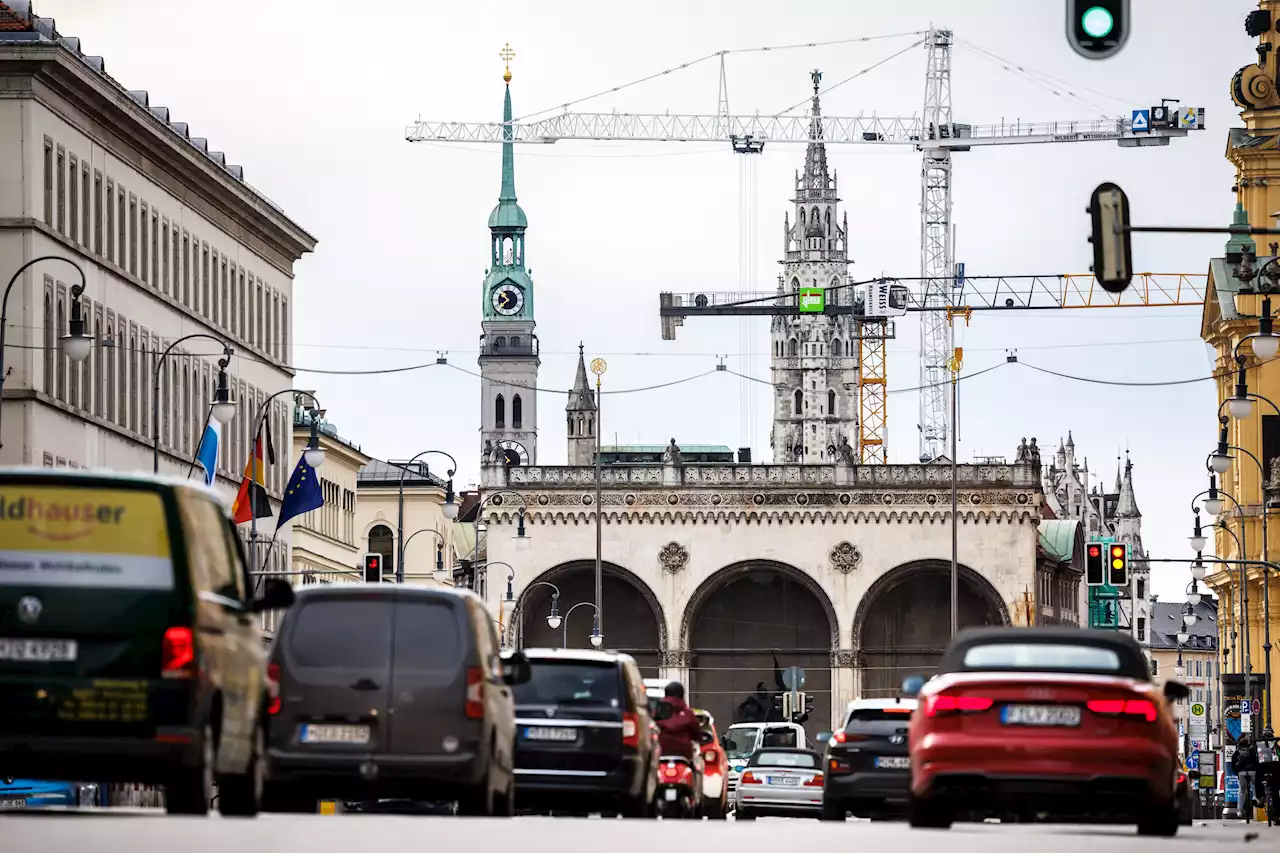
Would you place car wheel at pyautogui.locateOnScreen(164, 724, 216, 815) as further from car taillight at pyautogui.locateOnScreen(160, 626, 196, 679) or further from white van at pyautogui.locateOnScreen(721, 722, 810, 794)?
white van at pyautogui.locateOnScreen(721, 722, 810, 794)

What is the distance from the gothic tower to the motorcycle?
145012 mm

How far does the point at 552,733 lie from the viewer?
2486 cm

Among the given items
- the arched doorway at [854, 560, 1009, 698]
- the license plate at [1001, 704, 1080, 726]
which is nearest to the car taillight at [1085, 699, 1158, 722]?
the license plate at [1001, 704, 1080, 726]

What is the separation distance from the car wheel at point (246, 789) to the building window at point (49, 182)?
144 ft

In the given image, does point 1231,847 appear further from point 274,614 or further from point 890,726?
point 274,614

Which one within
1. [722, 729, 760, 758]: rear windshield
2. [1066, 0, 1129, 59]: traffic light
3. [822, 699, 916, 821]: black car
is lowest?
[722, 729, 760, 758]: rear windshield

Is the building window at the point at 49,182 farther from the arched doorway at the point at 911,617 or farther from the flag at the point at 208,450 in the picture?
the arched doorway at the point at 911,617

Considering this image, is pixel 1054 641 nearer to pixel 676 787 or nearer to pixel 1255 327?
pixel 676 787

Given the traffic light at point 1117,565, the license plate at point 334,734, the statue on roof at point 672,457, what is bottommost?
the license plate at point 334,734

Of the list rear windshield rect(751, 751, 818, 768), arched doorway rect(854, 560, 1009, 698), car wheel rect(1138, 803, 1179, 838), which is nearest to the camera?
car wheel rect(1138, 803, 1179, 838)

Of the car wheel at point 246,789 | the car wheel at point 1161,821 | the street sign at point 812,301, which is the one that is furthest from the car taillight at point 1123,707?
the street sign at point 812,301

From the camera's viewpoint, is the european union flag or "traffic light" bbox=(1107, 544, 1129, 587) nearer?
"traffic light" bbox=(1107, 544, 1129, 587)

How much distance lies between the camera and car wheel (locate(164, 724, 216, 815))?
1722 centimetres

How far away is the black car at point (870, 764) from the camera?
30.3 metres
